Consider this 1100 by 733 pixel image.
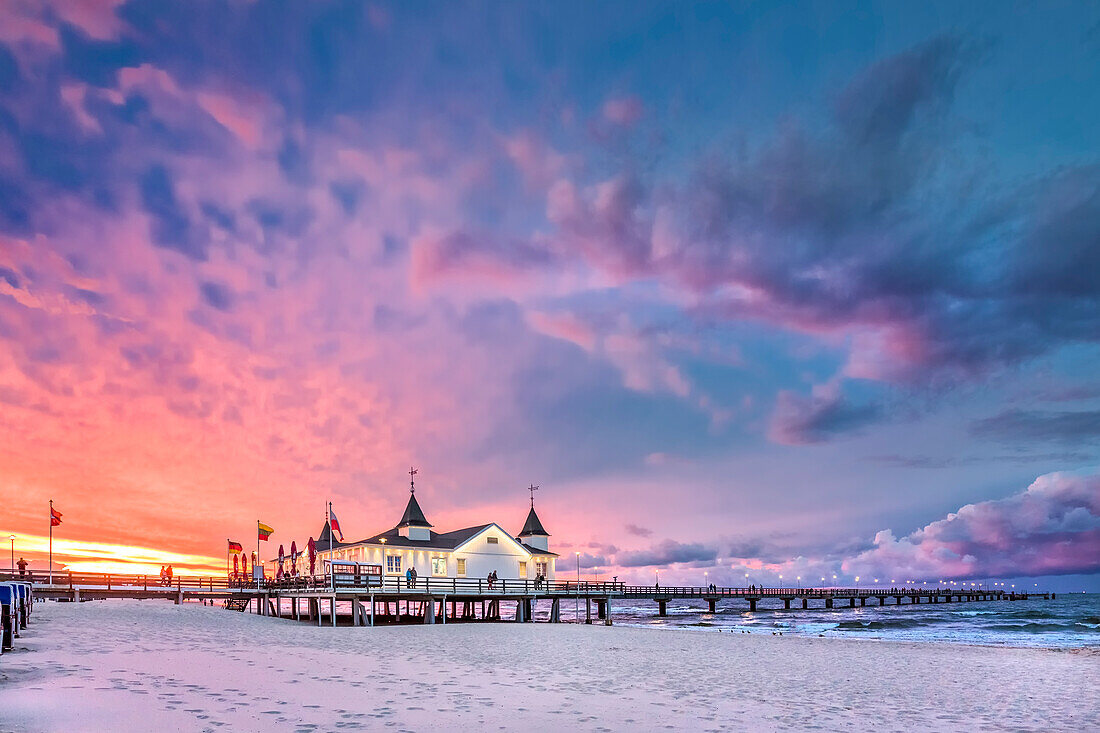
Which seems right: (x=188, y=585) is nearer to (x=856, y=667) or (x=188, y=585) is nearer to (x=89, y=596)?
(x=89, y=596)

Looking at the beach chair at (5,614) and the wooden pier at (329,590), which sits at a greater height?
the beach chair at (5,614)

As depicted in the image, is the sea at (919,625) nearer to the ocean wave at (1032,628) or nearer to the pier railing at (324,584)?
the ocean wave at (1032,628)

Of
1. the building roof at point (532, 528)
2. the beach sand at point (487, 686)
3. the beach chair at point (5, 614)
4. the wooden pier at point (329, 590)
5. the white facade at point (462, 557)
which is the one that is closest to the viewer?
the beach sand at point (487, 686)

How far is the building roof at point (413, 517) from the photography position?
191 feet

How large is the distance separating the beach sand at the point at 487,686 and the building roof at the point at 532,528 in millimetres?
39225

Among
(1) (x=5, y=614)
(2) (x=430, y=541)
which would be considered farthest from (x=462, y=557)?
(1) (x=5, y=614)

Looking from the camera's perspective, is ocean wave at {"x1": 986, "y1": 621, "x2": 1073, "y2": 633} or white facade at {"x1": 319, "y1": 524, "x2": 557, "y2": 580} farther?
ocean wave at {"x1": 986, "y1": 621, "x2": 1073, "y2": 633}

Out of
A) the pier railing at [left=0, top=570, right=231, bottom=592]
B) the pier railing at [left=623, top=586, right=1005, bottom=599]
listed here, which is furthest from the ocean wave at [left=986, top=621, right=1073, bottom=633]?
the pier railing at [left=0, top=570, right=231, bottom=592]

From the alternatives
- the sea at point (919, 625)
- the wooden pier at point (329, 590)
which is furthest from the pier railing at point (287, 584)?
the sea at point (919, 625)

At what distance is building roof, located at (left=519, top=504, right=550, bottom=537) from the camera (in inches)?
2618

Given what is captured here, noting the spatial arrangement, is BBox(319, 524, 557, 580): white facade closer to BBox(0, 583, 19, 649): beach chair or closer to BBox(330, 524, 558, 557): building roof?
BBox(330, 524, 558, 557): building roof

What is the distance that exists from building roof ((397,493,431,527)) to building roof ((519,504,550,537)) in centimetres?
1062

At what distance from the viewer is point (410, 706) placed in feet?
38.9

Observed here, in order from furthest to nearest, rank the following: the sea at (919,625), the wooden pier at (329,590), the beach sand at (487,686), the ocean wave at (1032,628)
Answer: the ocean wave at (1032,628)
the sea at (919,625)
the wooden pier at (329,590)
the beach sand at (487,686)
